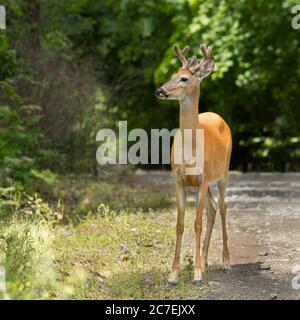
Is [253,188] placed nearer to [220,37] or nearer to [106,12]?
[220,37]

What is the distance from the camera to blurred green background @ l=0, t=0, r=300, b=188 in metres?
12.6

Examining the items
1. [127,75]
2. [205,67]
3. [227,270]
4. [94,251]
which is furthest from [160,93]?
[127,75]

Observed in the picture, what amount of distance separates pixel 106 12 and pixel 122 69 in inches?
53.0

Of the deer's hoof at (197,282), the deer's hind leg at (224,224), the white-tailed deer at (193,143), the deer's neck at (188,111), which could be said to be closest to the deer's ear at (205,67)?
the white-tailed deer at (193,143)

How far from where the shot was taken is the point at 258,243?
9.32 metres

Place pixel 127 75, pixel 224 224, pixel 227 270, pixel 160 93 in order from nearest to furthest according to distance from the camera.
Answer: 1. pixel 160 93
2. pixel 227 270
3. pixel 224 224
4. pixel 127 75

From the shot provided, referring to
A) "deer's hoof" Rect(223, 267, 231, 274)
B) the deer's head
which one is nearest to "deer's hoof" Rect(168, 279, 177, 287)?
"deer's hoof" Rect(223, 267, 231, 274)

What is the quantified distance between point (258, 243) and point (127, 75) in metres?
9.52

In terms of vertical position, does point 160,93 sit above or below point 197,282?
above

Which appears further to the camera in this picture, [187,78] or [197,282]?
[187,78]

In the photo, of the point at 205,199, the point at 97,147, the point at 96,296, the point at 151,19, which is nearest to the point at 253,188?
the point at 97,147

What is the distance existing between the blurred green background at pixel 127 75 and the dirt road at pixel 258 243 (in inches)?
86.3

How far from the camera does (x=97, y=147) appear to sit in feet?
47.7

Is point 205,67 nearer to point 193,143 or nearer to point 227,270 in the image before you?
point 193,143
